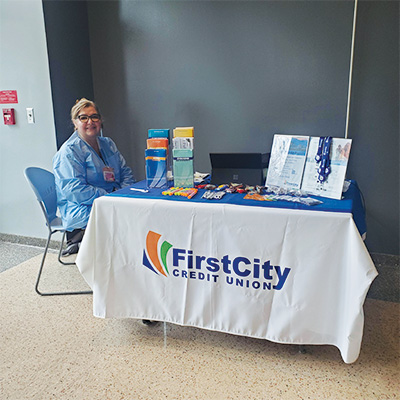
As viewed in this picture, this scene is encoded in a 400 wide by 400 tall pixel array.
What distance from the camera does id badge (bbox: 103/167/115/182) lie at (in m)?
2.21

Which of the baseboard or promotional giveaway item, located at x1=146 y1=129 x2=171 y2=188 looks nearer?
promotional giveaway item, located at x1=146 y1=129 x2=171 y2=188

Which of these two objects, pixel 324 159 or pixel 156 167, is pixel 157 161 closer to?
pixel 156 167

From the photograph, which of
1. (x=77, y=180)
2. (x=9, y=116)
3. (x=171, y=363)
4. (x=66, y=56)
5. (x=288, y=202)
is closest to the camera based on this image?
(x=288, y=202)

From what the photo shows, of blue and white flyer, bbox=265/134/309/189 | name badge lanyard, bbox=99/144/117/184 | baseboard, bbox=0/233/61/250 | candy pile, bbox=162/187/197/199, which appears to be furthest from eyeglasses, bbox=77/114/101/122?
baseboard, bbox=0/233/61/250

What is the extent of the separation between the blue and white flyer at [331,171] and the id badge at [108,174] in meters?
1.23

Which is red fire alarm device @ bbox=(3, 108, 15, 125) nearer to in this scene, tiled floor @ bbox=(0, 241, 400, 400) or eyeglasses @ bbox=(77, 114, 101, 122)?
eyeglasses @ bbox=(77, 114, 101, 122)

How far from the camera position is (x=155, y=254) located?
1.54 meters

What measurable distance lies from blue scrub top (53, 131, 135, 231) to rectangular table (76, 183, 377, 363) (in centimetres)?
45

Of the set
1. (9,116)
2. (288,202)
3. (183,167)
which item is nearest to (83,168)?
(183,167)

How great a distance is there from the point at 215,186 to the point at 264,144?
2.96ft

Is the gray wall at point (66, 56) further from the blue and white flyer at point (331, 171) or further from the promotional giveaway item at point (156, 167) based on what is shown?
the blue and white flyer at point (331, 171)

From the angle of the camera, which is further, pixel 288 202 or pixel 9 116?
pixel 9 116

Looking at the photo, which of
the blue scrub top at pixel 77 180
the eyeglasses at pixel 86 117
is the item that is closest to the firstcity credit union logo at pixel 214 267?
the blue scrub top at pixel 77 180

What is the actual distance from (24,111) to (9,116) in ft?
0.49
